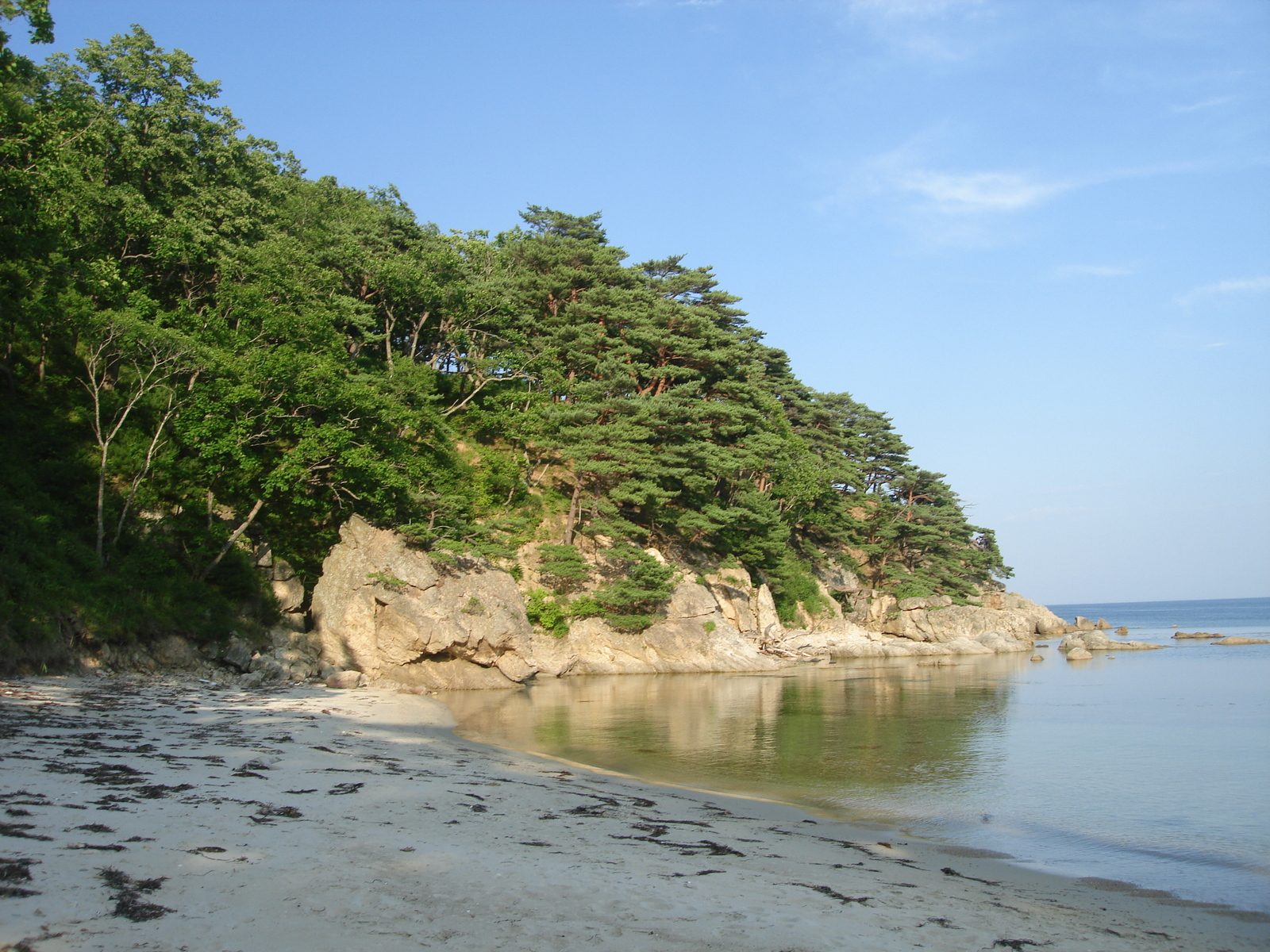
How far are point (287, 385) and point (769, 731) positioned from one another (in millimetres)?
15443

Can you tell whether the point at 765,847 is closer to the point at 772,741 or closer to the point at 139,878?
the point at 139,878

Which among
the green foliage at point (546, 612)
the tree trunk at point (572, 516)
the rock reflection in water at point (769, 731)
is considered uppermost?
the tree trunk at point (572, 516)

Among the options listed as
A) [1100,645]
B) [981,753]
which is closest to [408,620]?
[981,753]

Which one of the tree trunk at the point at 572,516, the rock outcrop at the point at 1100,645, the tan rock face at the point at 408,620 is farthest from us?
the rock outcrop at the point at 1100,645

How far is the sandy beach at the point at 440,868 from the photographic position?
15.4 ft

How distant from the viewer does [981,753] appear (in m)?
16.1

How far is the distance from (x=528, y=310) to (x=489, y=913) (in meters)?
35.2

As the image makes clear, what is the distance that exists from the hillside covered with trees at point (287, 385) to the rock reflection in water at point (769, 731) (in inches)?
248

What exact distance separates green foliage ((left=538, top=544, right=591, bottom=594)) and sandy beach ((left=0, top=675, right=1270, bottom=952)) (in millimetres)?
20139

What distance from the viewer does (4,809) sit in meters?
5.83

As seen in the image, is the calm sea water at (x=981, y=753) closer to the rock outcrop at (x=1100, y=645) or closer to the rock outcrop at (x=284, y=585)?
the rock outcrop at (x=284, y=585)

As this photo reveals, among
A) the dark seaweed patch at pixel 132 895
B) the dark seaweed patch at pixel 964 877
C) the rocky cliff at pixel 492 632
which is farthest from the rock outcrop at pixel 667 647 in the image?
the dark seaweed patch at pixel 132 895

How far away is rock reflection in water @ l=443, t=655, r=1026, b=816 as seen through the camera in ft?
43.5

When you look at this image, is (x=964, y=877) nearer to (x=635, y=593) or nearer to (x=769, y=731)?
(x=769, y=731)
